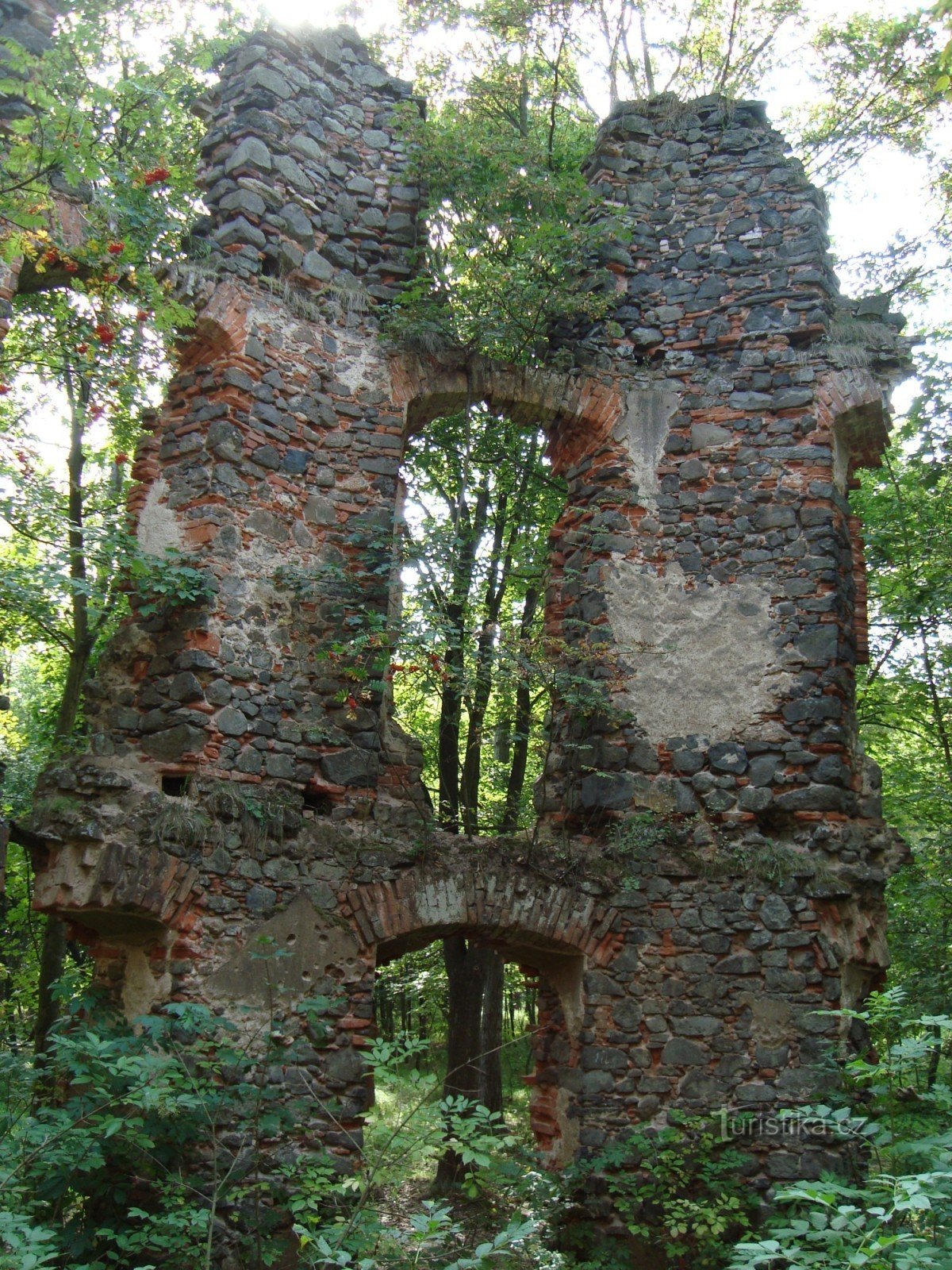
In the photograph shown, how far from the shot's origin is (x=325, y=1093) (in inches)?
232

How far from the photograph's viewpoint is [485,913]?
6496 mm

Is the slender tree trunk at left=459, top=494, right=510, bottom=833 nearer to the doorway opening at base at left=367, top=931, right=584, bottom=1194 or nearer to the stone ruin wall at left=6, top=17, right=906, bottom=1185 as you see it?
the stone ruin wall at left=6, top=17, right=906, bottom=1185

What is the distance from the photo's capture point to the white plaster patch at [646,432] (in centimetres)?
764

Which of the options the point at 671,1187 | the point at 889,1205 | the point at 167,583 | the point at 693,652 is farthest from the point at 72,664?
the point at 889,1205

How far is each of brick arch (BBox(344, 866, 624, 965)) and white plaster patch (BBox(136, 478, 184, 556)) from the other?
7.87ft

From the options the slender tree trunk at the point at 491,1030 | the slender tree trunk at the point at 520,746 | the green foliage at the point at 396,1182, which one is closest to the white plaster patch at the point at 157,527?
the green foliage at the point at 396,1182

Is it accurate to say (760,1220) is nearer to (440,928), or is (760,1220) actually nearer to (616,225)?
(440,928)

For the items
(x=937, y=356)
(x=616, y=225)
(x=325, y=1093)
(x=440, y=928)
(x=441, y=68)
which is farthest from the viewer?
(x=441, y=68)

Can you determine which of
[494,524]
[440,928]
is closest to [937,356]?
[494,524]

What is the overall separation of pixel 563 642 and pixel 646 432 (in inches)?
70.0

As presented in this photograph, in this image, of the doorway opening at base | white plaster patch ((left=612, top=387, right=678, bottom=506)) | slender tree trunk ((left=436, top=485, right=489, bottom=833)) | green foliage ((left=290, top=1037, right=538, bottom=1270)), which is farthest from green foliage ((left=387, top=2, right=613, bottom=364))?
green foliage ((left=290, top=1037, right=538, bottom=1270))

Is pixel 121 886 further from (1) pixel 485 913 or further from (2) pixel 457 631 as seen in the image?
(2) pixel 457 631

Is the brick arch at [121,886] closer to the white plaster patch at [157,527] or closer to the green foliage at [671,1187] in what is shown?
the white plaster patch at [157,527]

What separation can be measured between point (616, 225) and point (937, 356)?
345 cm
